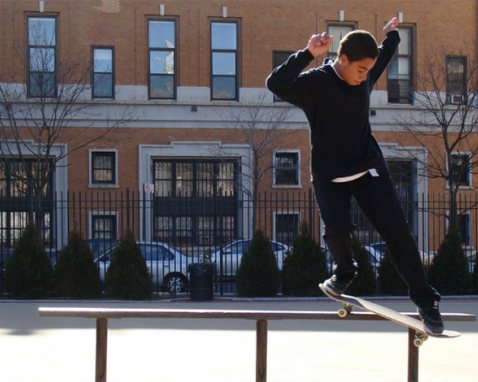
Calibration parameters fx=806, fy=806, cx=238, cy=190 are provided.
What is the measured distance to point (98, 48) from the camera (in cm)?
2906

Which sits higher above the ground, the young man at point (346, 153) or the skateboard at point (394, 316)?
the young man at point (346, 153)

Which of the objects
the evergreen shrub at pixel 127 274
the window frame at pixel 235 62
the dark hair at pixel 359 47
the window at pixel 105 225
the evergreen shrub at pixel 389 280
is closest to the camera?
the dark hair at pixel 359 47

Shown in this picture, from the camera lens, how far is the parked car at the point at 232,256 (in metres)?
20.6

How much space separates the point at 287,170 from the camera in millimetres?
29781

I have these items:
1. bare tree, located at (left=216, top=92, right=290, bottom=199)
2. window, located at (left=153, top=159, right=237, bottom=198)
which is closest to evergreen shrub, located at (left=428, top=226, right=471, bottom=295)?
bare tree, located at (left=216, top=92, right=290, bottom=199)

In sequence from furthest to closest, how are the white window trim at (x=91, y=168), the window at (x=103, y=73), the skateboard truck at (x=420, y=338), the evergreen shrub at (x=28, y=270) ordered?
1. the white window trim at (x=91, y=168)
2. the window at (x=103, y=73)
3. the evergreen shrub at (x=28, y=270)
4. the skateboard truck at (x=420, y=338)

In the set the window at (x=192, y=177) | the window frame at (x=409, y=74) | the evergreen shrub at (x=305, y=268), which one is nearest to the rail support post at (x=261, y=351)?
the evergreen shrub at (x=305, y=268)

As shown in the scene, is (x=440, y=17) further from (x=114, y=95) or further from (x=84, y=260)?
(x=84, y=260)

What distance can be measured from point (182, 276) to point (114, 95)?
10.7m

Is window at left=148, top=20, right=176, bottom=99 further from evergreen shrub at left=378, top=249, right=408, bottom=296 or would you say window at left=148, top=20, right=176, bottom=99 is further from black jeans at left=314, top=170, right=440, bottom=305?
black jeans at left=314, top=170, right=440, bottom=305

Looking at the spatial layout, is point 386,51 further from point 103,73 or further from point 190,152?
point 103,73

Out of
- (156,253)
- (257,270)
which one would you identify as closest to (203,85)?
(156,253)

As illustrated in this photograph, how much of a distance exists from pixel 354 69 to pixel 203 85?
24965 mm

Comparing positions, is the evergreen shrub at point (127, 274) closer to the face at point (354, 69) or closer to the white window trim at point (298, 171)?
the white window trim at point (298, 171)
